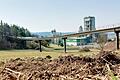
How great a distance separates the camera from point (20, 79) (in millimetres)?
4098

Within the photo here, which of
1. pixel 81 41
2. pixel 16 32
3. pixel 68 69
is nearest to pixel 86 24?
pixel 81 41

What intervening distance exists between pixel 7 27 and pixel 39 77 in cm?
12500

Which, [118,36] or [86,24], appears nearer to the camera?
A: [118,36]

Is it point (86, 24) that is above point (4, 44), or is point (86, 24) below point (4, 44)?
above

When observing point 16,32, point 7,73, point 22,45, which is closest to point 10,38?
point 22,45

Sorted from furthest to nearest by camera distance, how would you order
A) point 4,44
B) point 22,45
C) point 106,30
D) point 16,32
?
point 16,32, point 22,45, point 4,44, point 106,30

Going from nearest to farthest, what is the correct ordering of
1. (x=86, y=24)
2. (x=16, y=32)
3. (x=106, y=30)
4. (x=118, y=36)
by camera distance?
(x=118, y=36) < (x=106, y=30) < (x=16, y=32) < (x=86, y=24)

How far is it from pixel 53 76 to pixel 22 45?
4110 inches

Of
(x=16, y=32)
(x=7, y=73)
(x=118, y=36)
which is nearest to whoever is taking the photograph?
(x=7, y=73)

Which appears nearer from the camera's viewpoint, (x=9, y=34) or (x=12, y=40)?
(x=12, y=40)

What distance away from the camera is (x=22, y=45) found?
107375 mm

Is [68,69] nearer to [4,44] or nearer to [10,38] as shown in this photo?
[4,44]

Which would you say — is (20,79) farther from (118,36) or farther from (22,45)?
(22,45)

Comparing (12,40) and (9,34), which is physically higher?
(9,34)
